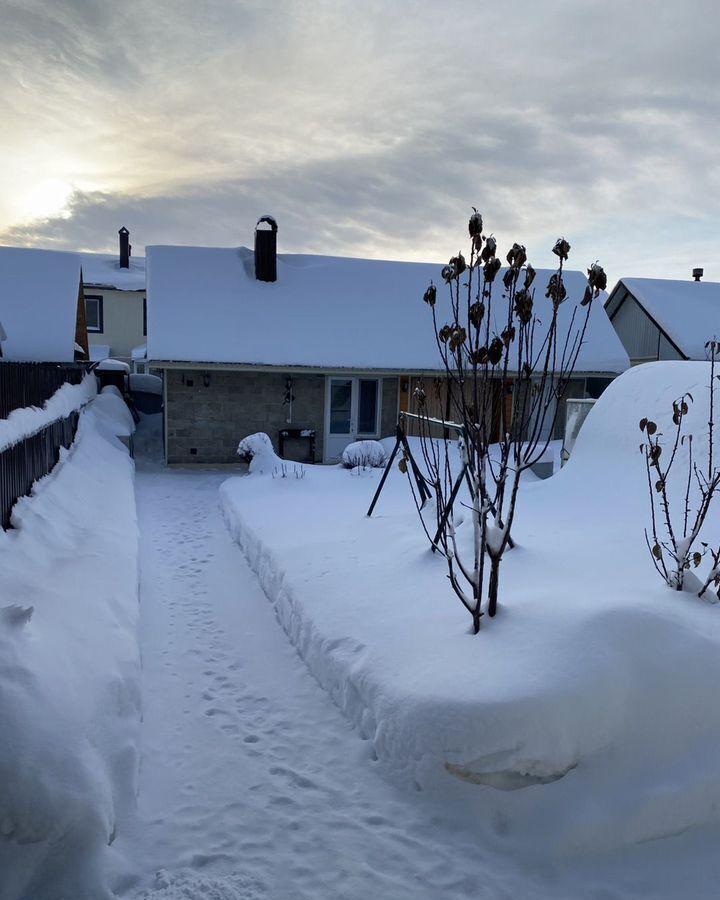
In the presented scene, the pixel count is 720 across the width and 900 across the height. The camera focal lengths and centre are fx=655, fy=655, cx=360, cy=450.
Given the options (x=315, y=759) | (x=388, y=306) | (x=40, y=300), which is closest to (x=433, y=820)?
(x=315, y=759)

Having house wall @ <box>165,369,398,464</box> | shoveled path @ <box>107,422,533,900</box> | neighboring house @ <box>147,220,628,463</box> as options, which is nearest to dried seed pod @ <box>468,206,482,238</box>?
shoveled path @ <box>107,422,533,900</box>

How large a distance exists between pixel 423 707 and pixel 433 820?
58 cm

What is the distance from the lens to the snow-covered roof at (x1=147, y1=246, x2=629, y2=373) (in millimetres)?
15273

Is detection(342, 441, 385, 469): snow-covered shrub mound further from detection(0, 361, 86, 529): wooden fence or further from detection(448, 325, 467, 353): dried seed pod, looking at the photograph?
detection(448, 325, 467, 353): dried seed pod

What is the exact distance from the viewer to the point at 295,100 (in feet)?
28.3

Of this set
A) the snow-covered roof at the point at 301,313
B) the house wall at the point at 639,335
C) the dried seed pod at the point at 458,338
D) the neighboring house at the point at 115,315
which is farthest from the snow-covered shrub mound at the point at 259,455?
the neighboring house at the point at 115,315

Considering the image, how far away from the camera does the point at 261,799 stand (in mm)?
3773

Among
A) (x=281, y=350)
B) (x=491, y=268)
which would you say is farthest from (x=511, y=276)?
(x=281, y=350)

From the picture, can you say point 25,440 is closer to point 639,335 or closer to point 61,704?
point 61,704

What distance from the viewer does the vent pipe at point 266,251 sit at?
17.0 m

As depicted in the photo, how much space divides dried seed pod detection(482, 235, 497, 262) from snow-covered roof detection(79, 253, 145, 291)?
91.8 feet

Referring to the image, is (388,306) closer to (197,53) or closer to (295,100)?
(295,100)

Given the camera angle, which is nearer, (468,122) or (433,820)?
(433,820)

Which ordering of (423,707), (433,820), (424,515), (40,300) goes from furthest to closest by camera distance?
1. (40,300)
2. (424,515)
3. (423,707)
4. (433,820)
